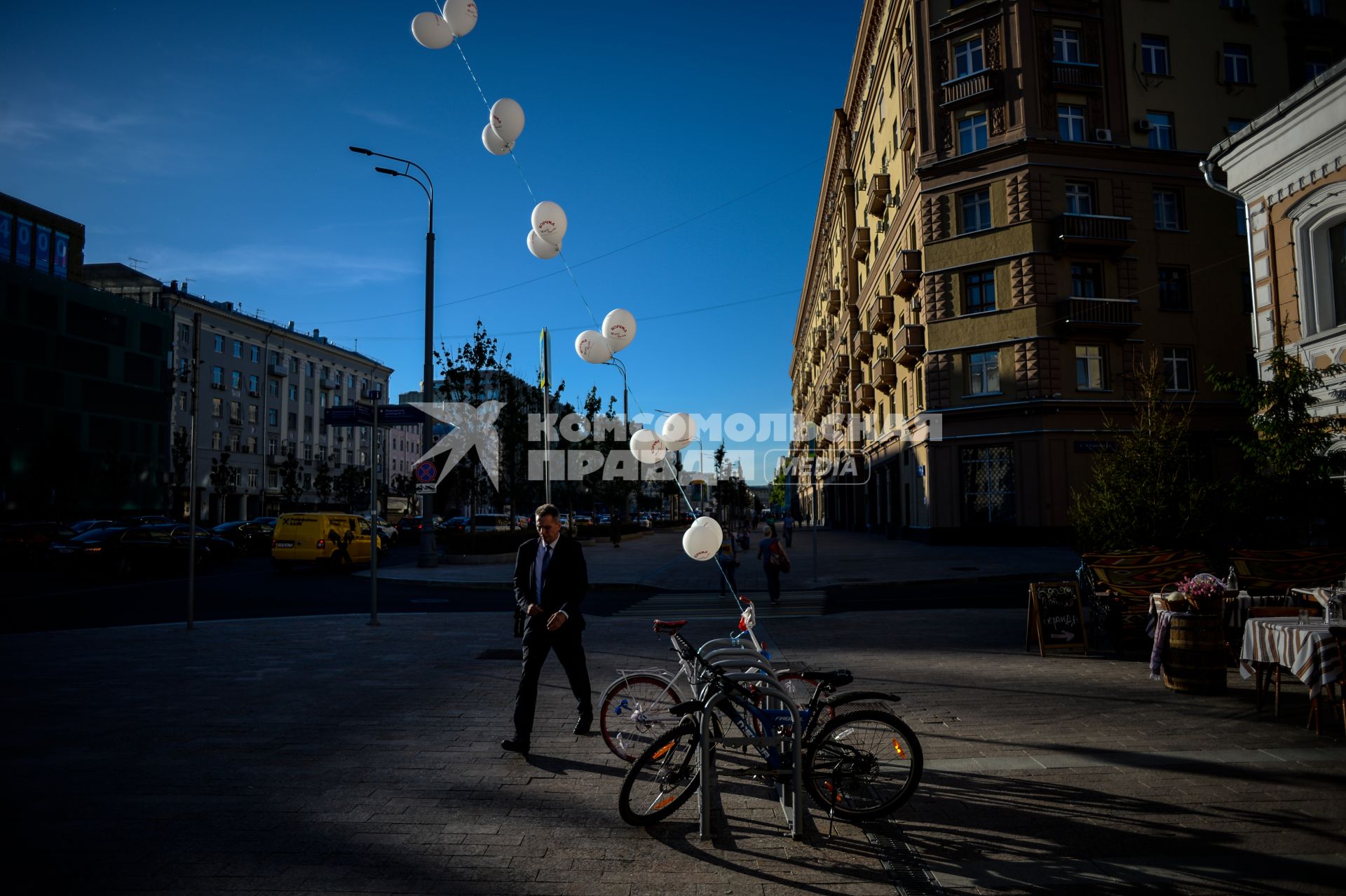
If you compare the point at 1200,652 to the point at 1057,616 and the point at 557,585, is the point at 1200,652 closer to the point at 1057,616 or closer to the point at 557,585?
the point at 1057,616

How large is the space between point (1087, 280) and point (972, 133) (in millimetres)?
6969

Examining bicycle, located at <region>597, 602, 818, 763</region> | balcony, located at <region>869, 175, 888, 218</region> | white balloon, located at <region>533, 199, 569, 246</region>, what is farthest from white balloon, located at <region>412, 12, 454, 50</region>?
balcony, located at <region>869, 175, 888, 218</region>

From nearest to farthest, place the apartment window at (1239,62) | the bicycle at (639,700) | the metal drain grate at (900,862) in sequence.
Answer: the metal drain grate at (900,862)
the bicycle at (639,700)
the apartment window at (1239,62)

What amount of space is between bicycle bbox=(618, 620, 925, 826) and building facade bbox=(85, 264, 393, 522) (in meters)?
59.8

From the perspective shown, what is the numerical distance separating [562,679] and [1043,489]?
83.1 feet

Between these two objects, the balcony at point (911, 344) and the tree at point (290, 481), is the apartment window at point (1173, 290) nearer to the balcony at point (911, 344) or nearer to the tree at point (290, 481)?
the balcony at point (911, 344)

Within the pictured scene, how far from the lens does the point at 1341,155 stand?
1344 cm

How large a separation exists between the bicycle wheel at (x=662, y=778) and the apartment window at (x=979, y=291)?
29717 mm

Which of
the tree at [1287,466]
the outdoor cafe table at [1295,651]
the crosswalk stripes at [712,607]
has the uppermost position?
the tree at [1287,466]

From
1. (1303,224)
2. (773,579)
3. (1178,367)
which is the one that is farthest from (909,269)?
(773,579)

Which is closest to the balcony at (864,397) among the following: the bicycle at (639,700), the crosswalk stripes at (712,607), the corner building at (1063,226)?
the corner building at (1063,226)

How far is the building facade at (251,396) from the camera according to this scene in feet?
230

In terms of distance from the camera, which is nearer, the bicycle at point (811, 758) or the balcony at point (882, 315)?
the bicycle at point (811, 758)

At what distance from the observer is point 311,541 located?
2520 centimetres
